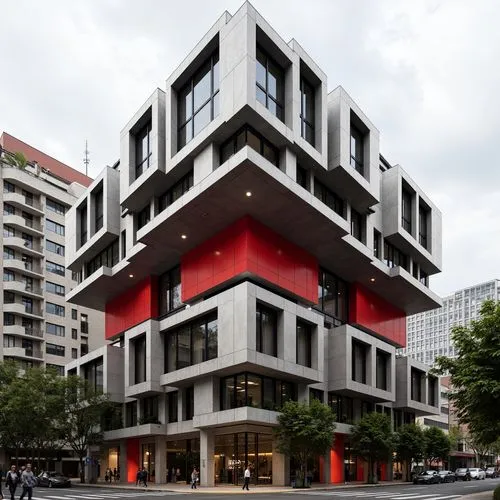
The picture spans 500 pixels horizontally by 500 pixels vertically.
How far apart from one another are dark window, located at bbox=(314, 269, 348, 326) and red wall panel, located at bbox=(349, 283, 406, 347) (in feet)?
3.16

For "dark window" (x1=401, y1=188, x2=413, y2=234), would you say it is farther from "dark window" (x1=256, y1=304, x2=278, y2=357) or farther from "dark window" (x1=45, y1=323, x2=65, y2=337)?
"dark window" (x1=45, y1=323, x2=65, y2=337)

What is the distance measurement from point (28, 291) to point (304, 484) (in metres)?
59.6

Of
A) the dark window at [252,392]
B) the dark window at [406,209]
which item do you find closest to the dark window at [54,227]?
the dark window at [406,209]

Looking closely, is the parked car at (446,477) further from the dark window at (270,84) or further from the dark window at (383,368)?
the dark window at (270,84)

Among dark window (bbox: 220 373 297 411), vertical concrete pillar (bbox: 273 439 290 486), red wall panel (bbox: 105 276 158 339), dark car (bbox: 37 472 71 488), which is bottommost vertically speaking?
dark car (bbox: 37 472 71 488)

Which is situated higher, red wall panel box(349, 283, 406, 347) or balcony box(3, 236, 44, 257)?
balcony box(3, 236, 44, 257)

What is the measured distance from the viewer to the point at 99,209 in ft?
212

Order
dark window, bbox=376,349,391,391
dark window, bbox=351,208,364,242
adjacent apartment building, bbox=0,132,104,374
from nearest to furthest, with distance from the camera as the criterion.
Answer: dark window, bbox=351,208,364,242, dark window, bbox=376,349,391,391, adjacent apartment building, bbox=0,132,104,374

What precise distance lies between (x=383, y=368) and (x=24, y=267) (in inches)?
2167

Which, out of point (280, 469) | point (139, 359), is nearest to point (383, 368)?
point (280, 469)

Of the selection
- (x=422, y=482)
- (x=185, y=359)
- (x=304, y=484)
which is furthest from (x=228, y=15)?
(x=422, y=482)

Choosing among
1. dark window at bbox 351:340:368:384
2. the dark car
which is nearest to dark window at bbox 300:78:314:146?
dark window at bbox 351:340:368:384

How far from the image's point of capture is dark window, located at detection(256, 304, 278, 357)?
4581 centimetres

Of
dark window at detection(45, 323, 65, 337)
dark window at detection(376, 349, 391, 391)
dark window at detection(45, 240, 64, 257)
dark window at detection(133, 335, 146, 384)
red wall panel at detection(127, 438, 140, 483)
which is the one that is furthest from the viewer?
dark window at detection(45, 240, 64, 257)
